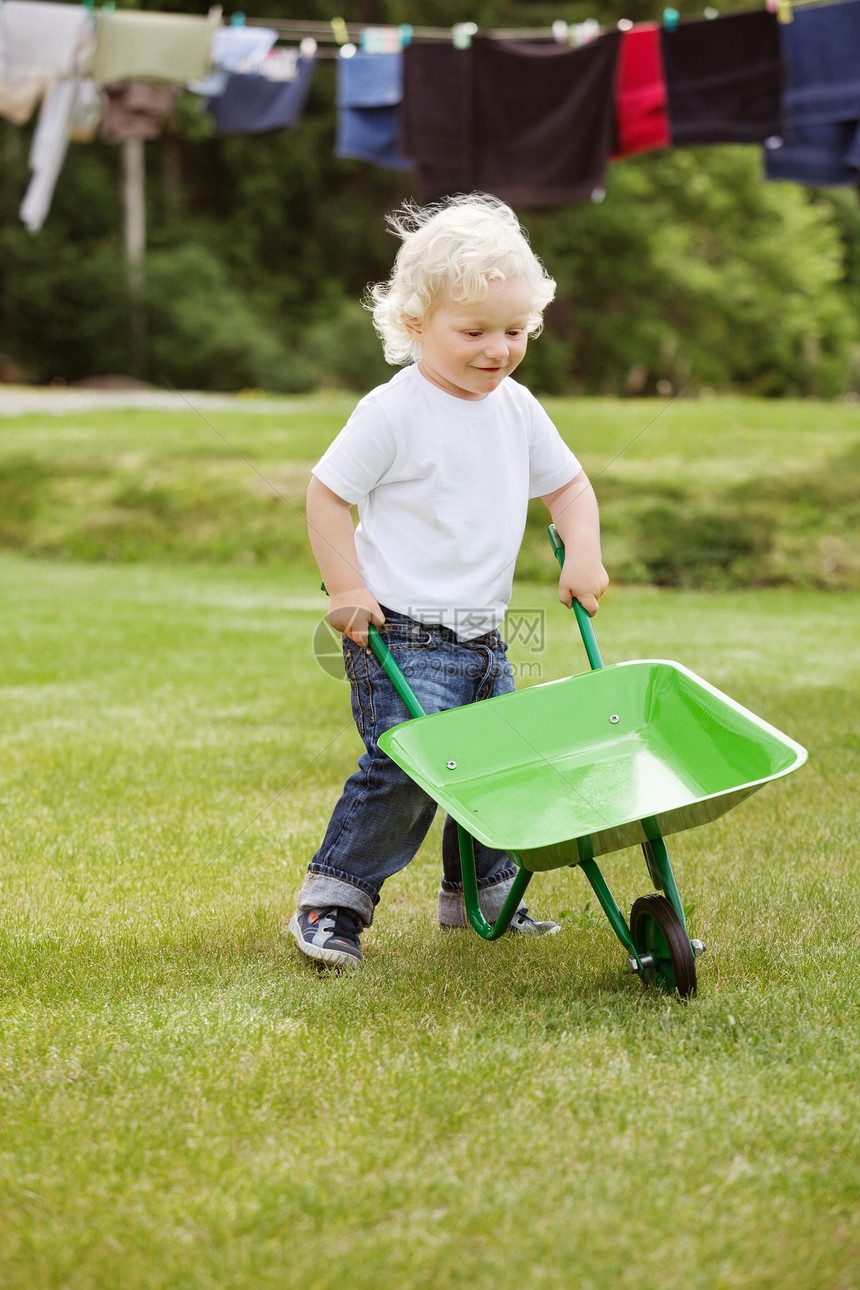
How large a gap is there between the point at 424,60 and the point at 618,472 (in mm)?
3372

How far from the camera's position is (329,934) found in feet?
7.41

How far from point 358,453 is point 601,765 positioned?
702mm

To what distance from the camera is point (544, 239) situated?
899 inches

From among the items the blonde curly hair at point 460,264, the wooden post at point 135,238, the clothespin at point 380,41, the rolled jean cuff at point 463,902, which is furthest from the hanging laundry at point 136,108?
the wooden post at point 135,238

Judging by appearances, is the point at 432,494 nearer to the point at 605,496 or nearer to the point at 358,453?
the point at 358,453

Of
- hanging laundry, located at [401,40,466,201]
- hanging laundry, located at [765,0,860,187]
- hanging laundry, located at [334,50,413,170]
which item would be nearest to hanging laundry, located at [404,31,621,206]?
hanging laundry, located at [401,40,466,201]

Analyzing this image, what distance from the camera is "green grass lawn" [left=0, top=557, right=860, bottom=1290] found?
1428mm

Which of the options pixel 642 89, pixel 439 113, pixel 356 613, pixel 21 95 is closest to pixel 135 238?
pixel 21 95

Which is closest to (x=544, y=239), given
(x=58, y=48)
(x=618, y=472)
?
(x=618, y=472)

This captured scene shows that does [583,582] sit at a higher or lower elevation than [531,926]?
higher

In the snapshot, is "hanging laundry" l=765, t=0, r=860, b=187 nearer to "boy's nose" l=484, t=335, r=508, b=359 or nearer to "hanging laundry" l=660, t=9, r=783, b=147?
"hanging laundry" l=660, t=9, r=783, b=147

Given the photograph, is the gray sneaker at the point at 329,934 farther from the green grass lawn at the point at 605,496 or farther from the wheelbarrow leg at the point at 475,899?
the green grass lawn at the point at 605,496

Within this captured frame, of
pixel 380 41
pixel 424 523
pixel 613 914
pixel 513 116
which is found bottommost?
pixel 613 914

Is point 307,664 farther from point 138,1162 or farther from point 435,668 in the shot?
point 138,1162
